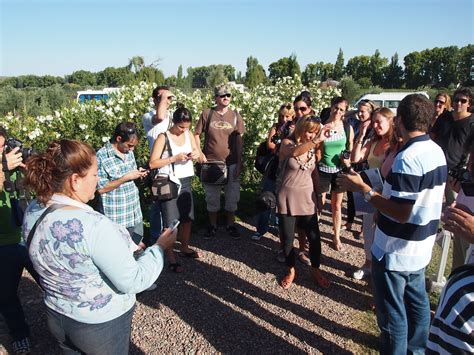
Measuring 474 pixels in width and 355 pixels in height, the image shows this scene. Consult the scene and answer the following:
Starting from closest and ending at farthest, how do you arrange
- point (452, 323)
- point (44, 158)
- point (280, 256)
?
point (452, 323), point (44, 158), point (280, 256)

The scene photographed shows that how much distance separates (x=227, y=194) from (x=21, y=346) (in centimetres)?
308

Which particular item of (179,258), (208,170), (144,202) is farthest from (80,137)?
(179,258)

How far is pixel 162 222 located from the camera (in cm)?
417

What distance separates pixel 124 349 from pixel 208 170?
10.2 feet

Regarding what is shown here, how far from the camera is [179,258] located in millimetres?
4492

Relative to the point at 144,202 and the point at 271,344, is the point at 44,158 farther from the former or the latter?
the point at 144,202

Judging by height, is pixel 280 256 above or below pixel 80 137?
below

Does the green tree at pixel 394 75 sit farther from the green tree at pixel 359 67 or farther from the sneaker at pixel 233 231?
the sneaker at pixel 233 231

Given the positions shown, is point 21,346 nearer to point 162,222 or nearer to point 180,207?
point 162,222

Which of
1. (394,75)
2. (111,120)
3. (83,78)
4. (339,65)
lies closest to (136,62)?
(111,120)

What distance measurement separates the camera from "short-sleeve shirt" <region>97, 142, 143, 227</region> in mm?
3311

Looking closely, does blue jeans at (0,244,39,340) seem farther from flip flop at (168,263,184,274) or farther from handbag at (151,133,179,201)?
flip flop at (168,263,184,274)

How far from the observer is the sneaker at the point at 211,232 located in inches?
203

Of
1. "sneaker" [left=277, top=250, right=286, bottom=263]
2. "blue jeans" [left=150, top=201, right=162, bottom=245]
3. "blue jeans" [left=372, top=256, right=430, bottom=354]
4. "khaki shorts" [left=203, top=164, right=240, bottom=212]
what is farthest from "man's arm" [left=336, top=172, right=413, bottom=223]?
"khaki shorts" [left=203, top=164, right=240, bottom=212]
